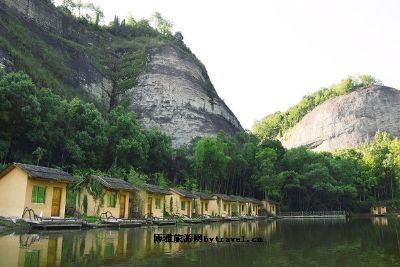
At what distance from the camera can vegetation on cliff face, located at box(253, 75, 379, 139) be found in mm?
124562

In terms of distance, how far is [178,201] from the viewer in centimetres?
3809

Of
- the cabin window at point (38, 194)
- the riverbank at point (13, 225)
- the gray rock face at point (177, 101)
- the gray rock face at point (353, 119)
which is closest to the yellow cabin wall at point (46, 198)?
the cabin window at point (38, 194)

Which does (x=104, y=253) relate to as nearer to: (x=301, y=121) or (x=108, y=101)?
(x=108, y=101)

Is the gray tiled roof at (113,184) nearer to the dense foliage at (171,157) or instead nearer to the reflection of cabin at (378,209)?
the dense foliage at (171,157)

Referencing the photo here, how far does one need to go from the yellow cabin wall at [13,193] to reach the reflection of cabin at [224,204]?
28.2 metres

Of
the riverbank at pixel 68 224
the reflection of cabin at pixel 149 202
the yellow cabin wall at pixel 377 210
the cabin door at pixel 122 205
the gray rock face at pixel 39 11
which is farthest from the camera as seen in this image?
the yellow cabin wall at pixel 377 210

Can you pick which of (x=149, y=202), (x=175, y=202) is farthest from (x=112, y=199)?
(x=175, y=202)

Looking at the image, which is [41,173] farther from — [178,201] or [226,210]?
[226,210]

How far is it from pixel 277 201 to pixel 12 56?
4694 cm

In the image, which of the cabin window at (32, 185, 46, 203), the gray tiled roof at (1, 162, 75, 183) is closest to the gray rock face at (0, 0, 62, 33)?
the gray tiled roof at (1, 162, 75, 183)

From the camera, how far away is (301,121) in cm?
12606

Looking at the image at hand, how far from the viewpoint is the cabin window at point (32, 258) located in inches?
362

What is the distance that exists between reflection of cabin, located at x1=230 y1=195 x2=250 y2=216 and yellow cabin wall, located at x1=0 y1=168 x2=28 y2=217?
33.0 metres

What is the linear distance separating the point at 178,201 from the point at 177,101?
34.7 m
